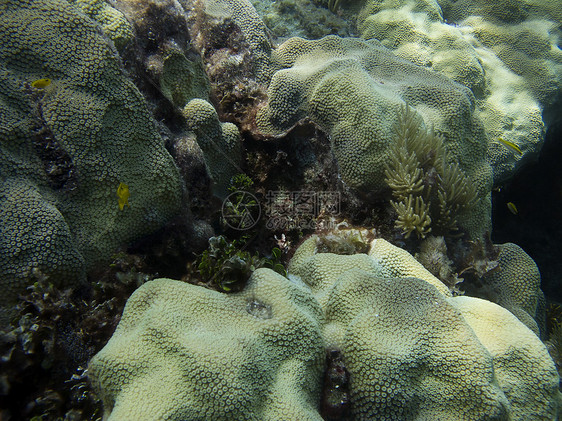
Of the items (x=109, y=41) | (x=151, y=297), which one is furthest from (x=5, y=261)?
(x=109, y=41)

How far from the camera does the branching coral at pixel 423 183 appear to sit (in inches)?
152

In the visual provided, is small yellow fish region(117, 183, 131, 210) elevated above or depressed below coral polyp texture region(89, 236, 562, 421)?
above

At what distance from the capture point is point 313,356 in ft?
8.21

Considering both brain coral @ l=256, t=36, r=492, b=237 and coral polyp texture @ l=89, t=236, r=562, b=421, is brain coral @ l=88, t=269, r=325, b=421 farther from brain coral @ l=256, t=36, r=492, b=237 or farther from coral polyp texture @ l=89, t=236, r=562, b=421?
brain coral @ l=256, t=36, r=492, b=237

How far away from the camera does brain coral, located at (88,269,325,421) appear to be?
6.93 feet

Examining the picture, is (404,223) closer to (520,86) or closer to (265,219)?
(265,219)

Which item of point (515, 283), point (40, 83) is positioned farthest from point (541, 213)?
point (40, 83)

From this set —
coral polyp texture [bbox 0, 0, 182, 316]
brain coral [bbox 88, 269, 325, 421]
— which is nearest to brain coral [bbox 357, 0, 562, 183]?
brain coral [bbox 88, 269, 325, 421]

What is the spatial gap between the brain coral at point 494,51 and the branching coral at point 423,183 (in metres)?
1.95

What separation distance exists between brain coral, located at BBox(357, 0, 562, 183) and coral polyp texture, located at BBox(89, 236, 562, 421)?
3931mm

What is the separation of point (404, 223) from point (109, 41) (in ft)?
12.6

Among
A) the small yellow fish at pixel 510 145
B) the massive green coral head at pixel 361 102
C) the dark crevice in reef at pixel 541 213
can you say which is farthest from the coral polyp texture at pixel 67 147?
the dark crevice in reef at pixel 541 213

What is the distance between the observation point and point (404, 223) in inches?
152

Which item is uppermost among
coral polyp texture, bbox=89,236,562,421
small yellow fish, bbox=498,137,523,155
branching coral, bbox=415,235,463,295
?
small yellow fish, bbox=498,137,523,155
